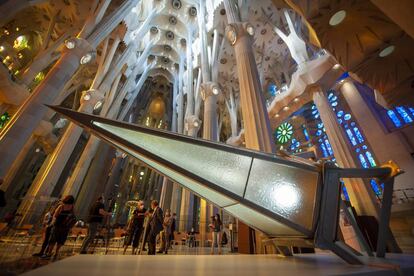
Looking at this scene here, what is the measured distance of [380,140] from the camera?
1351cm

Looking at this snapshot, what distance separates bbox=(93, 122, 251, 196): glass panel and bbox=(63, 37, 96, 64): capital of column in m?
8.86

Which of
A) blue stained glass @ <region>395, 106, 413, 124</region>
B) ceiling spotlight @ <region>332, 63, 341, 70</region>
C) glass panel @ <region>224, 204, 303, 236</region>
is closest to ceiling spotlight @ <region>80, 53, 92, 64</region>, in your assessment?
glass panel @ <region>224, 204, 303, 236</region>

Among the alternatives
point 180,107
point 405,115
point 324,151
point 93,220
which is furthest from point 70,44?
point 324,151

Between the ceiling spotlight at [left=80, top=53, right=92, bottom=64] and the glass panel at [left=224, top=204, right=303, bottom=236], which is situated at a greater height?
the ceiling spotlight at [left=80, top=53, right=92, bottom=64]

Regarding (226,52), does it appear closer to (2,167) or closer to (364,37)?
(364,37)

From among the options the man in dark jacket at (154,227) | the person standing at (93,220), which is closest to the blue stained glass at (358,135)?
the man in dark jacket at (154,227)

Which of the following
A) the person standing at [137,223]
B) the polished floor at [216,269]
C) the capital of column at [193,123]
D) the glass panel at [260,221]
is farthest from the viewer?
the capital of column at [193,123]

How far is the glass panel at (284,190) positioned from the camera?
8.03 ft

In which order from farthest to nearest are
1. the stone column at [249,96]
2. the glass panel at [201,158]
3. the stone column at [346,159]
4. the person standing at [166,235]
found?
the stone column at [346,159] < the person standing at [166,235] < the stone column at [249,96] < the glass panel at [201,158]

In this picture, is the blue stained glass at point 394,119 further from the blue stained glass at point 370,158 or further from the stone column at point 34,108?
the stone column at point 34,108

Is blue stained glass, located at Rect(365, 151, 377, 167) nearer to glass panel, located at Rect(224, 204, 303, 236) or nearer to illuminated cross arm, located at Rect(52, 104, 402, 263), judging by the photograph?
illuminated cross arm, located at Rect(52, 104, 402, 263)

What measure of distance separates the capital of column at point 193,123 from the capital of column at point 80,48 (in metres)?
7.24

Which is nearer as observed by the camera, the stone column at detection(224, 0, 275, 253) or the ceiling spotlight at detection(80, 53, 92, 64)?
the stone column at detection(224, 0, 275, 253)

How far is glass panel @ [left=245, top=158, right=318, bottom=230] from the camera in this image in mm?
2447
